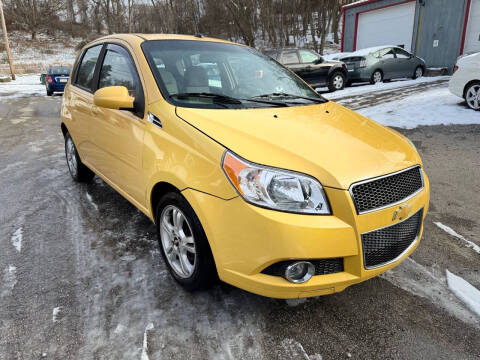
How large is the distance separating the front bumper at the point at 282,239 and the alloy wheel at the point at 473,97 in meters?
7.42

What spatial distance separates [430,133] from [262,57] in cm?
460

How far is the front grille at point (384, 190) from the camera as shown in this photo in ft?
6.36

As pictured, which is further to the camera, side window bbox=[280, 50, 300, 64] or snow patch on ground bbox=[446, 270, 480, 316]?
side window bbox=[280, 50, 300, 64]

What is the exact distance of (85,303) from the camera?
7.93ft

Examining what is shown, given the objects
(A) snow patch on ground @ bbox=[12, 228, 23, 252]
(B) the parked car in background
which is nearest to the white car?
(B) the parked car in background

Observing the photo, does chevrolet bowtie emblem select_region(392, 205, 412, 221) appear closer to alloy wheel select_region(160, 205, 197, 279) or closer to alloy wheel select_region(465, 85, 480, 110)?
alloy wheel select_region(160, 205, 197, 279)

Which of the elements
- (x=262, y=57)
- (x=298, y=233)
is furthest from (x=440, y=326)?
(x=262, y=57)

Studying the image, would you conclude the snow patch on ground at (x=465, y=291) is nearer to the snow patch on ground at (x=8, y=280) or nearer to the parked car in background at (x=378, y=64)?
the snow patch on ground at (x=8, y=280)

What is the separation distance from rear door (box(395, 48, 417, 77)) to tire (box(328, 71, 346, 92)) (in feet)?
9.03

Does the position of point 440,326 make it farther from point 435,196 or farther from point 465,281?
point 435,196

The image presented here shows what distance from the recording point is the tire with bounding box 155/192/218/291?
7.16 feet

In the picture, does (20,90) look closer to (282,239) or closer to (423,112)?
(423,112)

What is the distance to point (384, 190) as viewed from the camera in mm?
2051

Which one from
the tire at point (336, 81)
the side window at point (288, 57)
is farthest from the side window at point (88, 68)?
the tire at point (336, 81)
